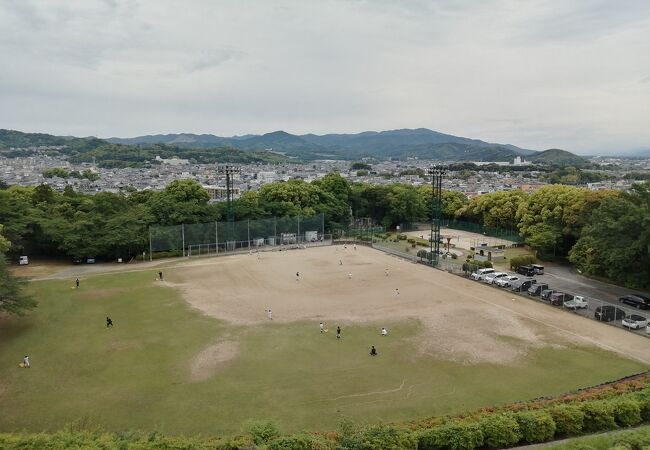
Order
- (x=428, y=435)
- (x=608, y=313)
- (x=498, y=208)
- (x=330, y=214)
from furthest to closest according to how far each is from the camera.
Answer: (x=330, y=214) → (x=498, y=208) → (x=608, y=313) → (x=428, y=435)

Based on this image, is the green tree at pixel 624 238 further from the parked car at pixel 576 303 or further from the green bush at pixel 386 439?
the green bush at pixel 386 439

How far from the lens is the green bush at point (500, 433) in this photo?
1359 cm

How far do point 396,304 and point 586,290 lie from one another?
15017 millimetres

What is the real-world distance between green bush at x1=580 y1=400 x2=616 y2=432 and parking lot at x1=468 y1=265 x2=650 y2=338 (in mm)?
13373

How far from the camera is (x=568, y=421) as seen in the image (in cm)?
1452

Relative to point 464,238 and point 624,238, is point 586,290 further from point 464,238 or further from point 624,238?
point 464,238

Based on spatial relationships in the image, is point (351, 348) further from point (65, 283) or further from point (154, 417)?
point (65, 283)

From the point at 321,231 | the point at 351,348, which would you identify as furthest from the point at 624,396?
the point at 321,231

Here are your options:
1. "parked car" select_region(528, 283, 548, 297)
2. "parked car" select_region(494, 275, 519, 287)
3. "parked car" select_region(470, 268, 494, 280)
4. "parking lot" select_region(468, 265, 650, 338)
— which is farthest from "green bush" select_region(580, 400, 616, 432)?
"parked car" select_region(470, 268, 494, 280)

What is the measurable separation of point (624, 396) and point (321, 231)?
40.4 metres

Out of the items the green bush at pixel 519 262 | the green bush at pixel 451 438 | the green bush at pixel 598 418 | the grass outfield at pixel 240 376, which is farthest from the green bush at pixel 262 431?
the green bush at pixel 519 262

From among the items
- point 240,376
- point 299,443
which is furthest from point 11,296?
point 299,443

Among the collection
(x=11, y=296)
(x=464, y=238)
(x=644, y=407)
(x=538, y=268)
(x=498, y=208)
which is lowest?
(x=464, y=238)

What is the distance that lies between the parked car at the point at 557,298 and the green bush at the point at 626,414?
16.1 meters
